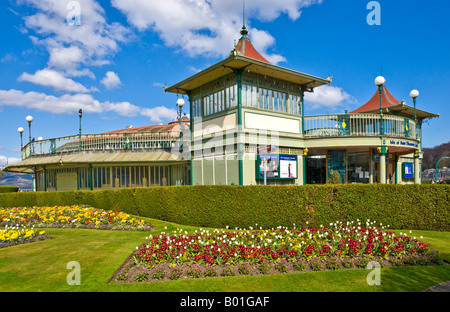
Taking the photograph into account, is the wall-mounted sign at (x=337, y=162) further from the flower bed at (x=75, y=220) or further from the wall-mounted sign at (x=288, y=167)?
the flower bed at (x=75, y=220)

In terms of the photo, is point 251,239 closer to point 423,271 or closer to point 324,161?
point 423,271

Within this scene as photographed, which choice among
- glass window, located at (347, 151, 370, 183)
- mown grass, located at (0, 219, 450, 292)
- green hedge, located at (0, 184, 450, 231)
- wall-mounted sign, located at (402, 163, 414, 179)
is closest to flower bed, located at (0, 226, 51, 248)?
mown grass, located at (0, 219, 450, 292)

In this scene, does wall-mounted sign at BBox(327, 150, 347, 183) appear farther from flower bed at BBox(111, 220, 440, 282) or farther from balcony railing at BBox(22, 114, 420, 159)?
flower bed at BBox(111, 220, 440, 282)

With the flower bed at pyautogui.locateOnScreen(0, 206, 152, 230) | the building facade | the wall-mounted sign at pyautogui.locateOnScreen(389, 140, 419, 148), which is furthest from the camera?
the wall-mounted sign at pyautogui.locateOnScreen(389, 140, 419, 148)

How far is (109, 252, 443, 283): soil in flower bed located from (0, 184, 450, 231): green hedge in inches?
164

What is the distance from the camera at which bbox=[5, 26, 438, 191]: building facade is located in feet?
63.5

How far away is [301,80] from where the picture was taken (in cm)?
2150

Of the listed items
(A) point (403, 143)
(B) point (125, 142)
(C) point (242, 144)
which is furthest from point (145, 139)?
(A) point (403, 143)

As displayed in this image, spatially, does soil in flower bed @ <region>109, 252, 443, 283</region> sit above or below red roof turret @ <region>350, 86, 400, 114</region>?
below

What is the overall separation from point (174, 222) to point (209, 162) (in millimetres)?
6363

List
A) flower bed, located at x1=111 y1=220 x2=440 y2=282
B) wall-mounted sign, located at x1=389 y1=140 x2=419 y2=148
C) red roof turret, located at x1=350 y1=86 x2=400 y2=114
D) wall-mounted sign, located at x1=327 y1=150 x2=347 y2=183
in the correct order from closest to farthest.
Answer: flower bed, located at x1=111 y1=220 x2=440 y2=282
wall-mounted sign, located at x1=389 y1=140 x2=419 y2=148
wall-mounted sign, located at x1=327 y1=150 x2=347 y2=183
red roof turret, located at x1=350 y1=86 x2=400 y2=114

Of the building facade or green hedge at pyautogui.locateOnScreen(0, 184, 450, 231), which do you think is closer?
green hedge at pyautogui.locateOnScreen(0, 184, 450, 231)

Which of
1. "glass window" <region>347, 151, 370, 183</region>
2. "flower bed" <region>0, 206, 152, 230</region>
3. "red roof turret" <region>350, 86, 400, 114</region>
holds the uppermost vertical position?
"red roof turret" <region>350, 86, 400, 114</region>
